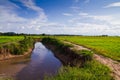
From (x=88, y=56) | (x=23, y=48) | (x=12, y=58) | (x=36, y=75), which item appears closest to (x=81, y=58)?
(x=88, y=56)

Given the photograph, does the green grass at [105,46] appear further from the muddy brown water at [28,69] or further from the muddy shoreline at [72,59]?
the muddy brown water at [28,69]

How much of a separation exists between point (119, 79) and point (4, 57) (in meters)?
24.9

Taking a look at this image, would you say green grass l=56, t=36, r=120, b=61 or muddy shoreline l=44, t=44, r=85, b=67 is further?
green grass l=56, t=36, r=120, b=61

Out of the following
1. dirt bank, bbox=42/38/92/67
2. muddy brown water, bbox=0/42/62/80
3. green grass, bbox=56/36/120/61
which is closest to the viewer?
muddy brown water, bbox=0/42/62/80

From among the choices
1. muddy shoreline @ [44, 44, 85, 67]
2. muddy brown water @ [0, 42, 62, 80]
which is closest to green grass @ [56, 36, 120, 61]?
muddy shoreline @ [44, 44, 85, 67]

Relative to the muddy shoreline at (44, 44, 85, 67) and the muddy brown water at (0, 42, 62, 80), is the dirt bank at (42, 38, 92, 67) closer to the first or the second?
the muddy shoreline at (44, 44, 85, 67)

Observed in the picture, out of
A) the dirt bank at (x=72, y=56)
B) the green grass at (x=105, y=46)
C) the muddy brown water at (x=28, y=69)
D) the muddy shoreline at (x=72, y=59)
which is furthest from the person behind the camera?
the green grass at (x=105, y=46)

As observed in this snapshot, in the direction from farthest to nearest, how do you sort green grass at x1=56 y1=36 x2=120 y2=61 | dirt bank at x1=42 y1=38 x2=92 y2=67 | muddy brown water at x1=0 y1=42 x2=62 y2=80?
green grass at x1=56 y1=36 x2=120 y2=61, dirt bank at x1=42 y1=38 x2=92 y2=67, muddy brown water at x1=0 y1=42 x2=62 y2=80

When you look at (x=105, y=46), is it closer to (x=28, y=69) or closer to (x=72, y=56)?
(x=72, y=56)

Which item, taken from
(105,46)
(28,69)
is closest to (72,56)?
(28,69)

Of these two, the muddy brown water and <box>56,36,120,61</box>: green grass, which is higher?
<box>56,36,120,61</box>: green grass

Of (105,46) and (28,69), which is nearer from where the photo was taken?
(28,69)

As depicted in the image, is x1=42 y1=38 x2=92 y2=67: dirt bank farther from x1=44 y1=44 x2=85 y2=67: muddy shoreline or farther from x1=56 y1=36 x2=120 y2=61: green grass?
x1=56 y1=36 x2=120 y2=61: green grass

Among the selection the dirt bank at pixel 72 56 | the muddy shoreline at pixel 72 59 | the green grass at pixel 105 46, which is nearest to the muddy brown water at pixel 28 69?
the muddy shoreline at pixel 72 59
